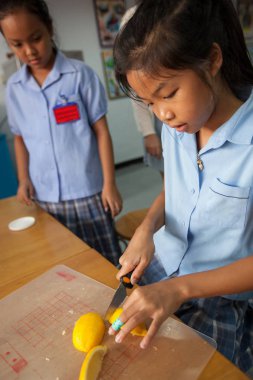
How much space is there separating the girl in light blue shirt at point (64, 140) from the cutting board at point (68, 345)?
1.93ft

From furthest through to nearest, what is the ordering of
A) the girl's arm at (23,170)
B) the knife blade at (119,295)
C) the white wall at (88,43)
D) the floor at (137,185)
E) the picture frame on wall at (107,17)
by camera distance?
the picture frame on wall at (107,17), the white wall at (88,43), the floor at (137,185), the girl's arm at (23,170), the knife blade at (119,295)

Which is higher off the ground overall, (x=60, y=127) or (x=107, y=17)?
(x=107, y=17)

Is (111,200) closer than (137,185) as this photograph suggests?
Yes

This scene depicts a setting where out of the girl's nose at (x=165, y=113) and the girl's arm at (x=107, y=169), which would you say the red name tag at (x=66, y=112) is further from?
the girl's nose at (x=165, y=113)

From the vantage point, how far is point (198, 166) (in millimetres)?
750

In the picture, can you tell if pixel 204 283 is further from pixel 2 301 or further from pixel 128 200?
pixel 128 200

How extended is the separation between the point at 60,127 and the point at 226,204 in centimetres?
78

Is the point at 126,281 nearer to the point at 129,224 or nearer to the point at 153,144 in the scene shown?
the point at 129,224

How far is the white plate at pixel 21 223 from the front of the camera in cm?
104

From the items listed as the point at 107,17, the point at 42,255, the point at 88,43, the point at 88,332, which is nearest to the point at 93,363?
the point at 88,332

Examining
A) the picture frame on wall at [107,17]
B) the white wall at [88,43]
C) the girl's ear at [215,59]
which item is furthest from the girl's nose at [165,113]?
the picture frame on wall at [107,17]

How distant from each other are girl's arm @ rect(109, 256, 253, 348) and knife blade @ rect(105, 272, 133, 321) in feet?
0.23

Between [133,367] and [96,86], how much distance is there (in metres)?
1.03

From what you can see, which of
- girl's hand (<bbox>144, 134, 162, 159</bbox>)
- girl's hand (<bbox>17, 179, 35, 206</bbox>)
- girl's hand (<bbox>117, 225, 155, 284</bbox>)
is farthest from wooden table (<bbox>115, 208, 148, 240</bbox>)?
girl's hand (<bbox>117, 225, 155, 284</bbox>)
